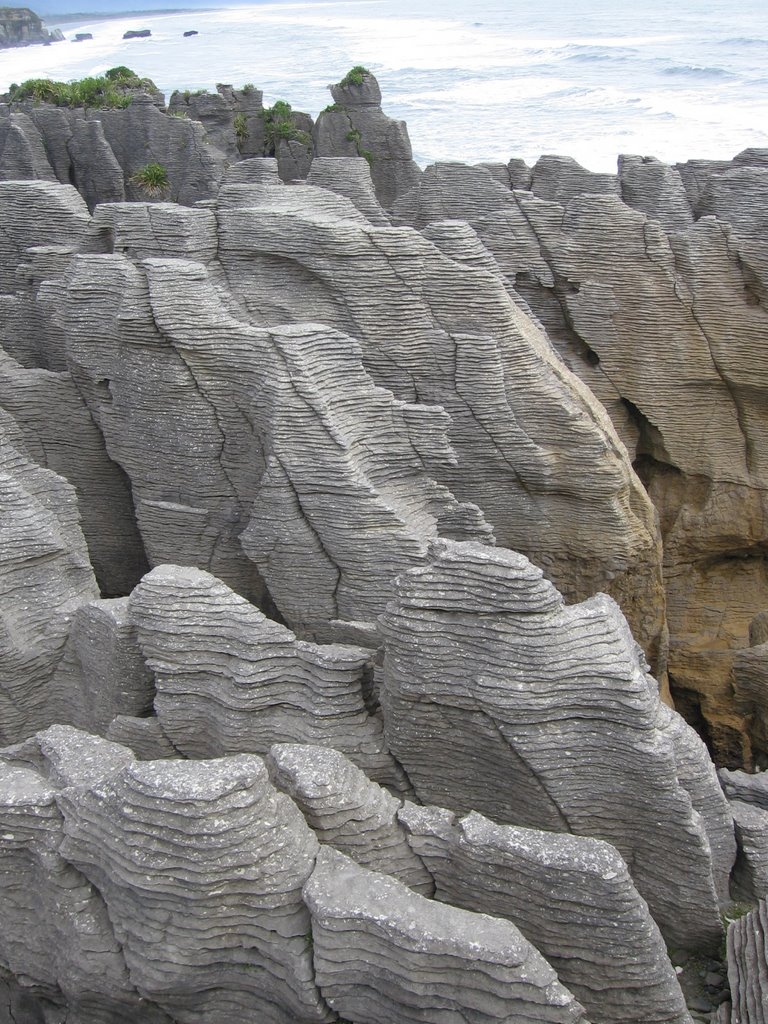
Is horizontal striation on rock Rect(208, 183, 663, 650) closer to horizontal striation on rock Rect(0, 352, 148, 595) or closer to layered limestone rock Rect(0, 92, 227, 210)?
horizontal striation on rock Rect(0, 352, 148, 595)

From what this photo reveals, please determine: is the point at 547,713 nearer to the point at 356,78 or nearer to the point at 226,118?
the point at 356,78

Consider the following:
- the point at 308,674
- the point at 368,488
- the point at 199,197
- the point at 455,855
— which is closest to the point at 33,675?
the point at 308,674

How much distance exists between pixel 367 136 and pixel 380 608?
28.5 m

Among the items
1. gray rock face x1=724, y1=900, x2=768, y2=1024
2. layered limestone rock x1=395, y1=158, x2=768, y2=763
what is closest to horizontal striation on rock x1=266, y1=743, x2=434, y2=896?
gray rock face x1=724, y1=900, x2=768, y2=1024

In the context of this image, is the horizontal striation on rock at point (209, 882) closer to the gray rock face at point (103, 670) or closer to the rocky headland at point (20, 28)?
the gray rock face at point (103, 670)

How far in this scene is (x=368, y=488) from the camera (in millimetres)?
12352

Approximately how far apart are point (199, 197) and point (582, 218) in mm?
13394

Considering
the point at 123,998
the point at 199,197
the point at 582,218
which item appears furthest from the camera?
the point at 199,197

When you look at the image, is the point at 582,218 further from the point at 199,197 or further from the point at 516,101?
the point at 516,101

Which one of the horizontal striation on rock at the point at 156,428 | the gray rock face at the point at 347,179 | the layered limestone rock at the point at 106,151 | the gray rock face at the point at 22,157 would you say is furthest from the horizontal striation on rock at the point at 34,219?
the gray rock face at the point at 22,157

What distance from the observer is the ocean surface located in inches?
2803

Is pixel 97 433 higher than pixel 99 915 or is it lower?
higher

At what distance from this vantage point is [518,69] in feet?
343

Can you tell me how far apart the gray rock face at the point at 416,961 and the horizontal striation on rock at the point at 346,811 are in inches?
28.7
